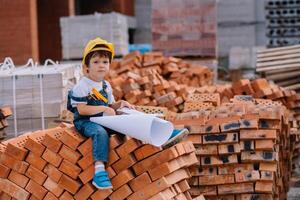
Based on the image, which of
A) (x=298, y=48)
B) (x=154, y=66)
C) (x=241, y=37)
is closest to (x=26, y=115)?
(x=154, y=66)

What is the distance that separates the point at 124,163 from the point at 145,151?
19cm

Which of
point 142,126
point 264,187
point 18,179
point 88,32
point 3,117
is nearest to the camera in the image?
point 142,126

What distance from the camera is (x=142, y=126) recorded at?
16.3 feet

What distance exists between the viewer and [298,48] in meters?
12.8

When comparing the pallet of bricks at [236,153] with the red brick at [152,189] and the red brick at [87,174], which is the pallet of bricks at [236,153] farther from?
the red brick at [87,174]

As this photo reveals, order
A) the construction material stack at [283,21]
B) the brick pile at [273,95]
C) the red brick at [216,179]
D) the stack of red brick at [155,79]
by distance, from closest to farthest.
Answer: the red brick at [216,179], the brick pile at [273,95], the stack of red brick at [155,79], the construction material stack at [283,21]

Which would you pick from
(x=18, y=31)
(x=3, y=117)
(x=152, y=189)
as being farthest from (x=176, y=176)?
(x=18, y=31)

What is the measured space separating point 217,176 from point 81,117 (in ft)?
6.77

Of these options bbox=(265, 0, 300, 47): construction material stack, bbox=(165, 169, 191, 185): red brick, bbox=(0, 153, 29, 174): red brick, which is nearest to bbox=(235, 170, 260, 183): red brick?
bbox=(165, 169, 191, 185): red brick

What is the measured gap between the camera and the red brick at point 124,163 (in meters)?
5.15

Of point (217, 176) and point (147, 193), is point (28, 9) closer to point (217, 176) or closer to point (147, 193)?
point (217, 176)

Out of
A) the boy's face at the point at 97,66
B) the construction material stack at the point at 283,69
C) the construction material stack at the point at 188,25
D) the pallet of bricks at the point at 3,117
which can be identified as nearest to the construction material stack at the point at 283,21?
the construction material stack at the point at 188,25

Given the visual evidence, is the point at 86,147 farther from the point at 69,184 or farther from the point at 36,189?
the point at 36,189

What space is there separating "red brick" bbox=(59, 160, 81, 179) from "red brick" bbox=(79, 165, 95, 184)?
0.04 metres
